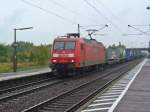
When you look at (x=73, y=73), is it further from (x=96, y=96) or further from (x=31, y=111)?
(x=31, y=111)

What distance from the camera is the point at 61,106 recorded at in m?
17.0

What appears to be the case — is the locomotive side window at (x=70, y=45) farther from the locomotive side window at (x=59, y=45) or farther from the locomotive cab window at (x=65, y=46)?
the locomotive side window at (x=59, y=45)

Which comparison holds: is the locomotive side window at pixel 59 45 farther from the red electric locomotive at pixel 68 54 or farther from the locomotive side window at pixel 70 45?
the locomotive side window at pixel 70 45

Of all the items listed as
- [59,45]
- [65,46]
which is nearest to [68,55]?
[65,46]

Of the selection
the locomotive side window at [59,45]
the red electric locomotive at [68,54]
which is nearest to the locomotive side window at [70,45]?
the red electric locomotive at [68,54]

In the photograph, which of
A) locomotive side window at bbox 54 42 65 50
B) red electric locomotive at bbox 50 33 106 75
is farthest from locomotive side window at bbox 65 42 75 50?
locomotive side window at bbox 54 42 65 50

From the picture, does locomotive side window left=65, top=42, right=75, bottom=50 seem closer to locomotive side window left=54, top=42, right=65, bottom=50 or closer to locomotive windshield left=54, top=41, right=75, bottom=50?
locomotive windshield left=54, top=41, right=75, bottom=50

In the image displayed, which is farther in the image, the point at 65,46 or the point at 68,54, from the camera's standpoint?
the point at 65,46

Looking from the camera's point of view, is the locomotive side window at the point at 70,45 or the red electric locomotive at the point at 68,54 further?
the locomotive side window at the point at 70,45

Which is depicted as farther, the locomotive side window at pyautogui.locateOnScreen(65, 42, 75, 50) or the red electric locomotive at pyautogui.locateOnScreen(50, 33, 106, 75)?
the locomotive side window at pyautogui.locateOnScreen(65, 42, 75, 50)

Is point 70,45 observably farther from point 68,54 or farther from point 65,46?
point 68,54

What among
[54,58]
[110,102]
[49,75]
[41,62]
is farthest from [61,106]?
[41,62]

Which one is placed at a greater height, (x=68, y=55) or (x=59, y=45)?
(x=59, y=45)

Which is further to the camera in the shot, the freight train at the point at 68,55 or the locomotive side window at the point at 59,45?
the locomotive side window at the point at 59,45
